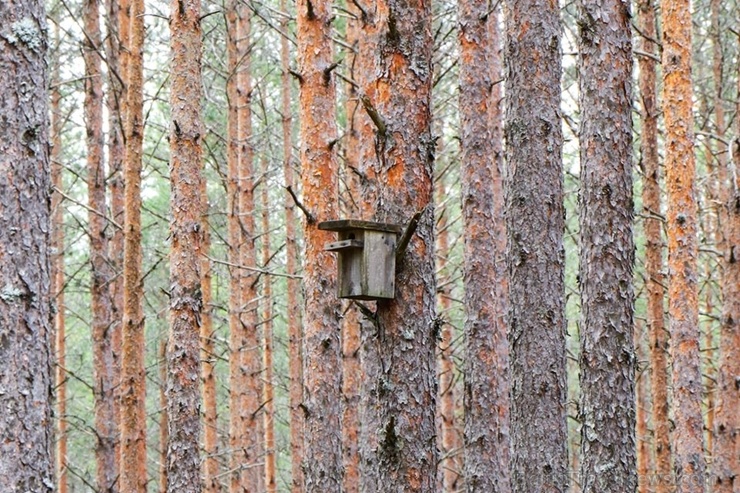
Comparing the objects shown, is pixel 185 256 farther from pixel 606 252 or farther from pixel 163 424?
pixel 163 424

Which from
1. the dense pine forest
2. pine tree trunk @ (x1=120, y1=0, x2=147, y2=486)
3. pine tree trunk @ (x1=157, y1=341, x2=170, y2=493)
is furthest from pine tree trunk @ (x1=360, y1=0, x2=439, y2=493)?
pine tree trunk @ (x1=157, y1=341, x2=170, y2=493)

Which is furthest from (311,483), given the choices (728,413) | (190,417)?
(728,413)

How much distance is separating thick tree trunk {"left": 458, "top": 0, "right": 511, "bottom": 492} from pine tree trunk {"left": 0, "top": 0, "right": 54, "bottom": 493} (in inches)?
199

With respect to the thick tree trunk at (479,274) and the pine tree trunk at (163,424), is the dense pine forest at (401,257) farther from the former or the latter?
the pine tree trunk at (163,424)

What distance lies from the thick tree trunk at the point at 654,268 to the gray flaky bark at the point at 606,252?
12.9 ft

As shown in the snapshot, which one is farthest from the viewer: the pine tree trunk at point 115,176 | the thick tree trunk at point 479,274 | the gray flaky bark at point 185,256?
the pine tree trunk at point 115,176

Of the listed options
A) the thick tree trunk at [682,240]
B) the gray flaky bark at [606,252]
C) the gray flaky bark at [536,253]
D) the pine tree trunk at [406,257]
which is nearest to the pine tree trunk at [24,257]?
the pine tree trunk at [406,257]

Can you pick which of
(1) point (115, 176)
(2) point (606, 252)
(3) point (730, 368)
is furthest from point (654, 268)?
(1) point (115, 176)

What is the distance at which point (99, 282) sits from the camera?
10133mm

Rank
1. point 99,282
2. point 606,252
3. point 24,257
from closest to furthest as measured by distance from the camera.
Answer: point 24,257 → point 606,252 → point 99,282

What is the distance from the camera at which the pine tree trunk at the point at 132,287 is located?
775 centimetres

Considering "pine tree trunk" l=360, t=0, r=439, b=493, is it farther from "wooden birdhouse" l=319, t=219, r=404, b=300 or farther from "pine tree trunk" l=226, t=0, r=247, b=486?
"pine tree trunk" l=226, t=0, r=247, b=486

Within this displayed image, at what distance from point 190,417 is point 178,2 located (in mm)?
2966

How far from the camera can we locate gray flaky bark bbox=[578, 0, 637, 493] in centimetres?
605
